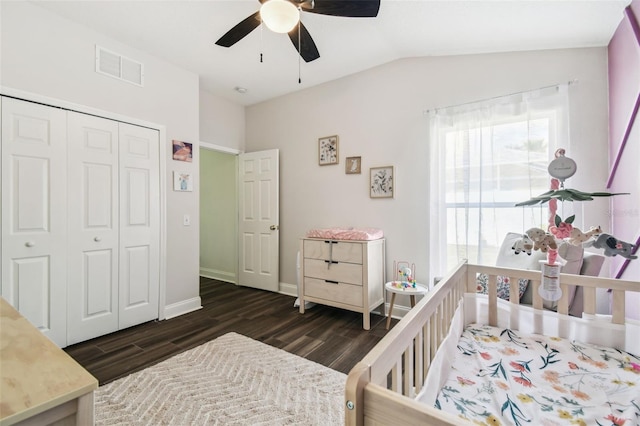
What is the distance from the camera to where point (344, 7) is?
155 cm

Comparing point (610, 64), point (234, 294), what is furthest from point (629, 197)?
point (234, 294)

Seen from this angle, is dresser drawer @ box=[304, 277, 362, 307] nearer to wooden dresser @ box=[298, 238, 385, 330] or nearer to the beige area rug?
wooden dresser @ box=[298, 238, 385, 330]

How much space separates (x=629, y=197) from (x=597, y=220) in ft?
1.17

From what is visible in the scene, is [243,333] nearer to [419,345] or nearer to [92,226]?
[92,226]

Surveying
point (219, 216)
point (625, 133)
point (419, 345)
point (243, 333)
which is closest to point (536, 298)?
point (419, 345)

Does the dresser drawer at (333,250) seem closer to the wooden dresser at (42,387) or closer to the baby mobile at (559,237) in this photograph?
the baby mobile at (559,237)

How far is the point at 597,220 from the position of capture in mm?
1993

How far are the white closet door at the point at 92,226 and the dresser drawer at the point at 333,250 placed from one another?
180cm

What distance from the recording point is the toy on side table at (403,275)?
8.54 feet

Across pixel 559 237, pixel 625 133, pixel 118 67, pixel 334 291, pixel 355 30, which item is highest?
pixel 355 30

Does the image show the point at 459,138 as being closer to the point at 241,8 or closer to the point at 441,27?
the point at 441,27

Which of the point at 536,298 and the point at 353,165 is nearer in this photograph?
the point at 536,298

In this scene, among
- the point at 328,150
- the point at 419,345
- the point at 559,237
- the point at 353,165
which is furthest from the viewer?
the point at 328,150

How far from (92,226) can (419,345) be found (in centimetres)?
269
